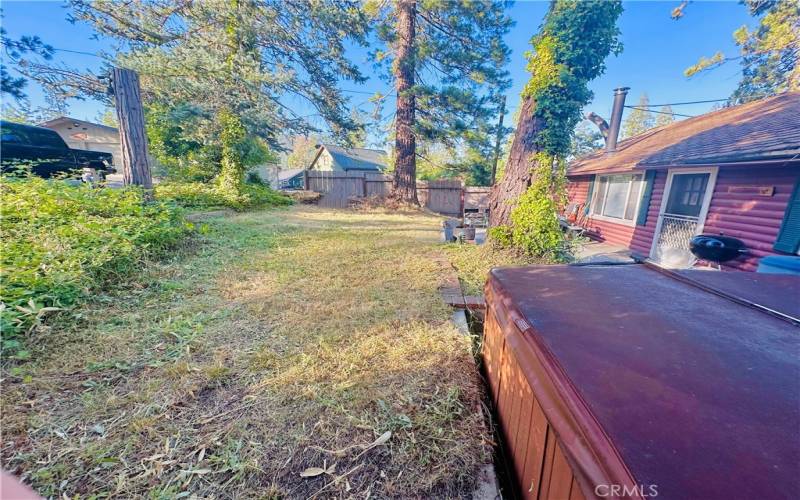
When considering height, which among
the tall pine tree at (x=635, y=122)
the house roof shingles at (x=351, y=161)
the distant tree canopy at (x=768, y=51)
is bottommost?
the house roof shingles at (x=351, y=161)

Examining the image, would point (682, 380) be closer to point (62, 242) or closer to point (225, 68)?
point (62, 242)

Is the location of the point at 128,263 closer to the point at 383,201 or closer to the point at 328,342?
the point at 328,342

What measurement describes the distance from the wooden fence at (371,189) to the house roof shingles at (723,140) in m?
4.49

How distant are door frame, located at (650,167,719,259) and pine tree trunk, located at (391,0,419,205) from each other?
6.73m

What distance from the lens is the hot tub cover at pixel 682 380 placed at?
0.60 meters

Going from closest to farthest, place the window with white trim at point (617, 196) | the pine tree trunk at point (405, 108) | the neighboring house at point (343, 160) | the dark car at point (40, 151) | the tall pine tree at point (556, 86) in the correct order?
the tall pine tree at point (556, 86) → the dark car at point (40, 151) → the window with white trim at point (617, 196) → the pine tree trunk at point (405, 108) → the neighboring house at point (343, 160)

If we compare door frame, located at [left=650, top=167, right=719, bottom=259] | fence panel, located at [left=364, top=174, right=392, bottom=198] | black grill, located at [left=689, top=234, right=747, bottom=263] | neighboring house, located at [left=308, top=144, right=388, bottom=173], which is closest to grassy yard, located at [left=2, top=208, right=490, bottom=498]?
black grill, located at [left=689, top=234, right=747, bottom=263]

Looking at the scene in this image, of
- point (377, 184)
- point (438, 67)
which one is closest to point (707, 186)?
point (438, 67)

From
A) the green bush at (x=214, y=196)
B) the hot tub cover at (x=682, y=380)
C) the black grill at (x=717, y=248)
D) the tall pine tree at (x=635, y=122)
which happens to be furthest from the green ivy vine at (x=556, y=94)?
the tall pine tree at (x=635, y=122)

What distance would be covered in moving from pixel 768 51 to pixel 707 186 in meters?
8.25

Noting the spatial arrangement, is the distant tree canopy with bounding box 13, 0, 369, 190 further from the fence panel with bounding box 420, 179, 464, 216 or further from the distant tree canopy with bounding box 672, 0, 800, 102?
the distant tree canopy with bounding box 672, 0, 800, 102

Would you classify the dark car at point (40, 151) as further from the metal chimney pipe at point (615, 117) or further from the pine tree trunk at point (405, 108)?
the metal chimney pipe at point (615, 117)

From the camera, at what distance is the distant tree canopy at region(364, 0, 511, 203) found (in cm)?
871

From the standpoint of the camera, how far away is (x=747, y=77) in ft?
33.8
